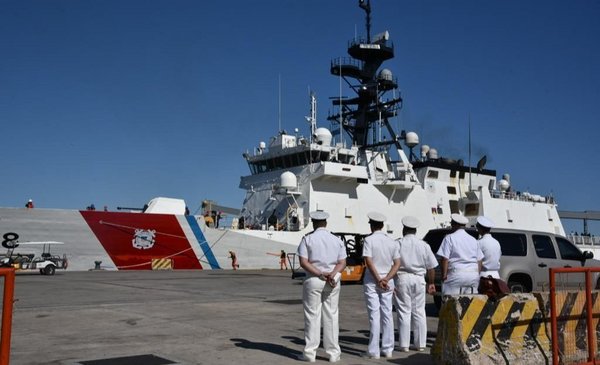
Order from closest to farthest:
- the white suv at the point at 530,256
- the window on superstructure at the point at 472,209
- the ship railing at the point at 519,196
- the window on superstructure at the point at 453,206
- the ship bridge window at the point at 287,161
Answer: the white suv at the point at 530,256 < the ship bridge window at the point at 287,161 < the window on superstructure at the point at 472,209 < the window on superstructure at the point at 453,206 < the ship railing at the point at 519,196

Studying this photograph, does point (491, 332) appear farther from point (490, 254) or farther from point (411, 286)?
point (490, 254)

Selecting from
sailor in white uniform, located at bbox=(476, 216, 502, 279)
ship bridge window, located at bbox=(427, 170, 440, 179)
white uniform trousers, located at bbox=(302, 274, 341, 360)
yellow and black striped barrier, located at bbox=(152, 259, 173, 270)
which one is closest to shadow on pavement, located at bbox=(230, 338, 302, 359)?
white uniform trousers, located at bbox=(302, 274, 341, 360)

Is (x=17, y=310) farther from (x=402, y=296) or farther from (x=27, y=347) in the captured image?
(x=402, y=296)

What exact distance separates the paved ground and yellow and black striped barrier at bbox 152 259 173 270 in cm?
1072

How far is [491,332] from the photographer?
210 inches

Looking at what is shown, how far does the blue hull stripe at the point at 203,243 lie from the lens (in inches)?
986

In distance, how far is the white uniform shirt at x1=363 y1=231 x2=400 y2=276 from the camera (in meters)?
6.21

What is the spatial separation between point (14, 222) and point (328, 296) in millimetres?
19701

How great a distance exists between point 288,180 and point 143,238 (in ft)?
24.0

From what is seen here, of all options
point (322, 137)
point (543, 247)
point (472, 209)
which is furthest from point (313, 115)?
point (543, 247)

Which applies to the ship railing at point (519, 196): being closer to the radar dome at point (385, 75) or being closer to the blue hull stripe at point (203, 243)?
the radar dome at point (385, 75)

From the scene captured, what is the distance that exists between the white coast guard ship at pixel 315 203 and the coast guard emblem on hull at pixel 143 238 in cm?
4

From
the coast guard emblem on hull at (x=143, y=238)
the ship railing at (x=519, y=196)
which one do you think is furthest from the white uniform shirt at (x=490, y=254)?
the ship railing at (x=519, y=196)

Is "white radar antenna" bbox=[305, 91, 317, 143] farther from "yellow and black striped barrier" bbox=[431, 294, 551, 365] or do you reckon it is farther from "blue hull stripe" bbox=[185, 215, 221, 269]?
"yellow and black striped barrier" bbox=[431, 294, 551, 365]
